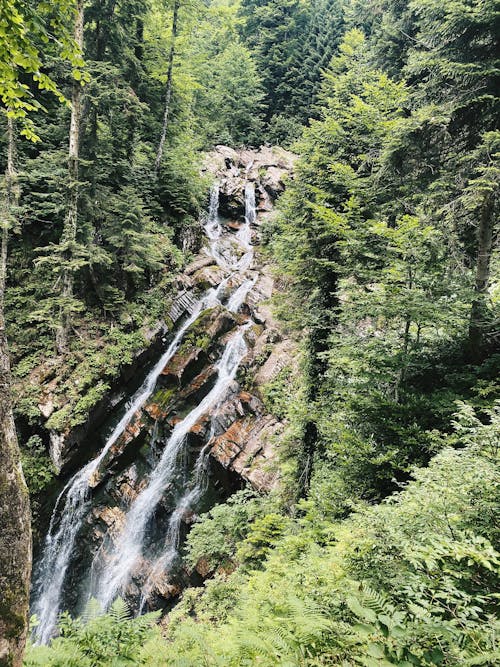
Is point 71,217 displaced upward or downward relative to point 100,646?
upward

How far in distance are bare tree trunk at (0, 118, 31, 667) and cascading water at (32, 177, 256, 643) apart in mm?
8564

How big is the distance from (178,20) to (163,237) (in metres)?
11.4

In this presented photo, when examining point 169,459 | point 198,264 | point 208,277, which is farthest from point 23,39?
point 198,264

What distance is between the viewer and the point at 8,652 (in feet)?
7.02

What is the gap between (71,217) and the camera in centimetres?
1166

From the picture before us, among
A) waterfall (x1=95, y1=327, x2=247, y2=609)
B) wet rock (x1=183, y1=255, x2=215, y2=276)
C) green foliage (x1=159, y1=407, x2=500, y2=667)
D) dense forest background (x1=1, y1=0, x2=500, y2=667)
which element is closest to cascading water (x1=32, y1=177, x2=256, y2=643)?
waterfall (x1=95, y1=327, x2=247, y2=609)

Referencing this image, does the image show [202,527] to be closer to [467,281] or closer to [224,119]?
[467,281]

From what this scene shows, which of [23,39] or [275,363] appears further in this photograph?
[275,363]

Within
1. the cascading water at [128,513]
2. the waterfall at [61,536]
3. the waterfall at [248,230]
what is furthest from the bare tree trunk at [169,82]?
the waterfall at [61,536]

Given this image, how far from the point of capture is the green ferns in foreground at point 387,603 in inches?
69.3

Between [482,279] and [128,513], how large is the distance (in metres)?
10.9

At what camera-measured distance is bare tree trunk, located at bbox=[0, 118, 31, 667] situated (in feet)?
7.14

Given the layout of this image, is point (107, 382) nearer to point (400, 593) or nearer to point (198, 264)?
point (198, 264)

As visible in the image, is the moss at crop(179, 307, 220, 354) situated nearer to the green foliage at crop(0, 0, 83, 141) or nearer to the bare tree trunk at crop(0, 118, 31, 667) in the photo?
the green foliage at crop(0, 0, 83, 141)
